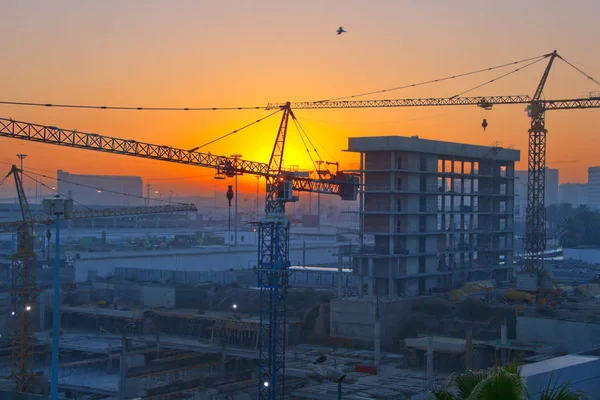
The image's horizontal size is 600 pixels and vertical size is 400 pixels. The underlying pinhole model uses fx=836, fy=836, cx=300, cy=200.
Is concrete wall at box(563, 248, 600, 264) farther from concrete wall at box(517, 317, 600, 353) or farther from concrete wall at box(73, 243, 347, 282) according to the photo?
concrete wall at box(517, 317, 600, 353)

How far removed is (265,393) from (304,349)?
310 inches

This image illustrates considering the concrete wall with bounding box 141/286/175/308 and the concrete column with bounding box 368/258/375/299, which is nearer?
the concrete column with bounding box 368/258/375/299

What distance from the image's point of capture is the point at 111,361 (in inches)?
1212

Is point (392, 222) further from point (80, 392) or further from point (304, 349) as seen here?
point (80, 392)

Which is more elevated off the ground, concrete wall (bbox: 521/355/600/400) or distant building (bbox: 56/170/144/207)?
distant building (bbox: 56/170/144/207)

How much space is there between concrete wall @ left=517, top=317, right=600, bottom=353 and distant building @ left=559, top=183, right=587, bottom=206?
141m

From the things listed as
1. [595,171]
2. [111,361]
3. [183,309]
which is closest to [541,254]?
[183,309]

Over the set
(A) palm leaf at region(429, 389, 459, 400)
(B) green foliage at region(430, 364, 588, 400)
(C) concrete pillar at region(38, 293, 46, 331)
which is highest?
(B) green foliage at region(430, 364, 588, 400)

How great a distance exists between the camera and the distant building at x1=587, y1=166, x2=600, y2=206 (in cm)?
15900

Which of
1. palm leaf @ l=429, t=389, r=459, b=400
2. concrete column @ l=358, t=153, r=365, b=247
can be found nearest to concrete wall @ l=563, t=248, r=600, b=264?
concrete column @ l=358, t=153, r=365, b=247

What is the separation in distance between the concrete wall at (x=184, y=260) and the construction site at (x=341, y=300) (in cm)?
30

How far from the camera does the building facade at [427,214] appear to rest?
35.3 metres

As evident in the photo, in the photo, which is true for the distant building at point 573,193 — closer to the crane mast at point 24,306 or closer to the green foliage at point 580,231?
the green foliage at point 580,231

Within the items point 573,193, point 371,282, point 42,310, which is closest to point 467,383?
point 371,282
